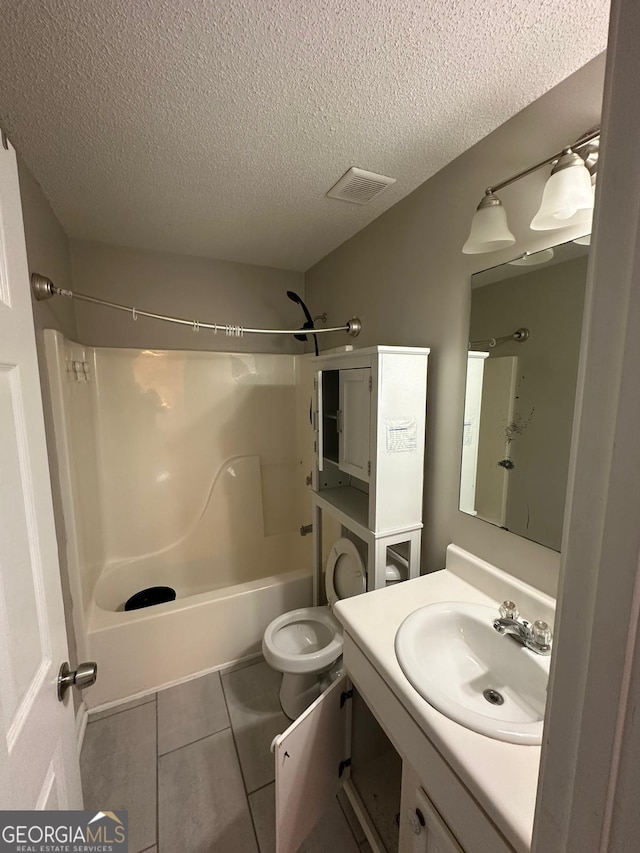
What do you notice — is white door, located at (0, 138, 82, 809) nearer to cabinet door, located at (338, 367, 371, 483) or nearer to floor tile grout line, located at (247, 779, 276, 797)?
floor tile grout line, located at (247, 779, 276, 797)

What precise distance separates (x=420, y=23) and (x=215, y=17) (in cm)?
46

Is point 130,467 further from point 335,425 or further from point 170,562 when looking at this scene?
point 335,425

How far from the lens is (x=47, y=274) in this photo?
5.05 ft

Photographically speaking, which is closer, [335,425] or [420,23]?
[420,23]

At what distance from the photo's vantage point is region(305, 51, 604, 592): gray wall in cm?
100

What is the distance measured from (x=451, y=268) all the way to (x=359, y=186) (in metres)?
0.52

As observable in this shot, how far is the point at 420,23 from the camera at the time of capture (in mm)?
798

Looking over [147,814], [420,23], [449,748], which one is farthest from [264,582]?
[420,23]

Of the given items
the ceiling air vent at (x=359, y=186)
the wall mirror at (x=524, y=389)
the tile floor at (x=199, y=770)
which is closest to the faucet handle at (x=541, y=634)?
the wall mirror at (x=524, y=389)

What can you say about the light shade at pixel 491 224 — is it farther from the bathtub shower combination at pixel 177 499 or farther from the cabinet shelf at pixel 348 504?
the bathtub shower combination at pixel 177 499

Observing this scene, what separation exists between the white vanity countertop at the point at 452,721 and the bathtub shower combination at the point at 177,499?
98 cm


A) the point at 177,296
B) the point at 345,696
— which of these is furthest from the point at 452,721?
the point at 177,296

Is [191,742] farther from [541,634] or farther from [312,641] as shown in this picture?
[541,634]

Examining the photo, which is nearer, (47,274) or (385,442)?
(385,442)
